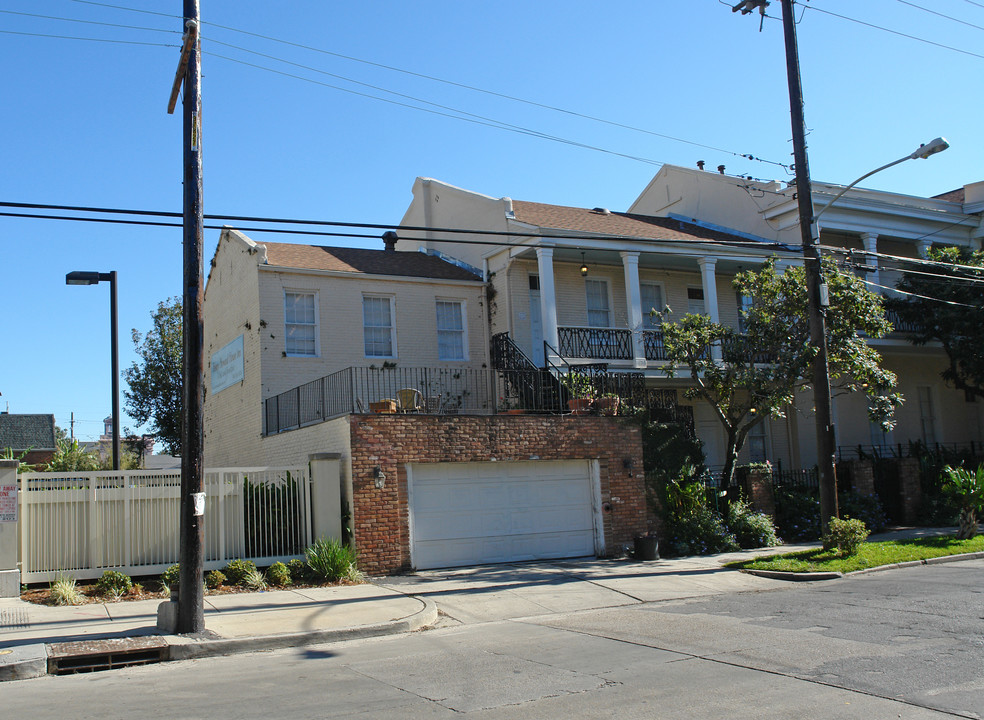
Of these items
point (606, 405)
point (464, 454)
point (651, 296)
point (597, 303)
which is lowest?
point (464, 454)

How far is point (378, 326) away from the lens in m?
21.2

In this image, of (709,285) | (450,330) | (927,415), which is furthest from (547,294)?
(927,415)

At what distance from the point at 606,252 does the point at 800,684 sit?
1603 centimetres

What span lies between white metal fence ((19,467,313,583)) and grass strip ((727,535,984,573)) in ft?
27.2

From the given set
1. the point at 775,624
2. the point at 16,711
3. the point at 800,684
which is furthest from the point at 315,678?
the point at 775,624

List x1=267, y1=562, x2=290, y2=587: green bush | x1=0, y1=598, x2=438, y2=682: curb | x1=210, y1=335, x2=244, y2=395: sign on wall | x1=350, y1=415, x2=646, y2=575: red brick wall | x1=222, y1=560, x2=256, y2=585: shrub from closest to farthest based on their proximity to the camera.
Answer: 1. x1=0, y1=598, x2=438, y2=682: curb
2. x1=222, y1=560, x2=256, y2=585: shrub
3. x1=267, y1=562, x2=290, y2=587: green bush
4. x1=350, y1=415, x2=646, y2=575: red brick wall
5. x1=210, y1=335, x2=244, y2=395: sign on wall

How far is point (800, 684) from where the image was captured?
6992mm

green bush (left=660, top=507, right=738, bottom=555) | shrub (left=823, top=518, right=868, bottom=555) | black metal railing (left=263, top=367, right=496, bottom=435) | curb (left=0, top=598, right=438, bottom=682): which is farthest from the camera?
black metal railing (left=263, top=367, right=496, bottom=435)

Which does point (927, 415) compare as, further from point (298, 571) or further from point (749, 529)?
point (298, 571)

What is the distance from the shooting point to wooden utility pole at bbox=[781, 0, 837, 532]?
635 inches

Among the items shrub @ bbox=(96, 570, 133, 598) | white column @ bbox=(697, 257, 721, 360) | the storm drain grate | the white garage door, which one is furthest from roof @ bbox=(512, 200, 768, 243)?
the storm drain grate

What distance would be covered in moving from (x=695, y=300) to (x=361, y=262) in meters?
10.00

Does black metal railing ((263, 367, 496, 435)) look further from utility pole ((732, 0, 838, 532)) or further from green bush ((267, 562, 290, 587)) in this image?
utility pole ((732, 0, 838, 532))

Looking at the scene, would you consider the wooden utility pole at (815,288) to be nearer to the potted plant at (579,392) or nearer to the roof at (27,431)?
the potted plant at (579,392)
